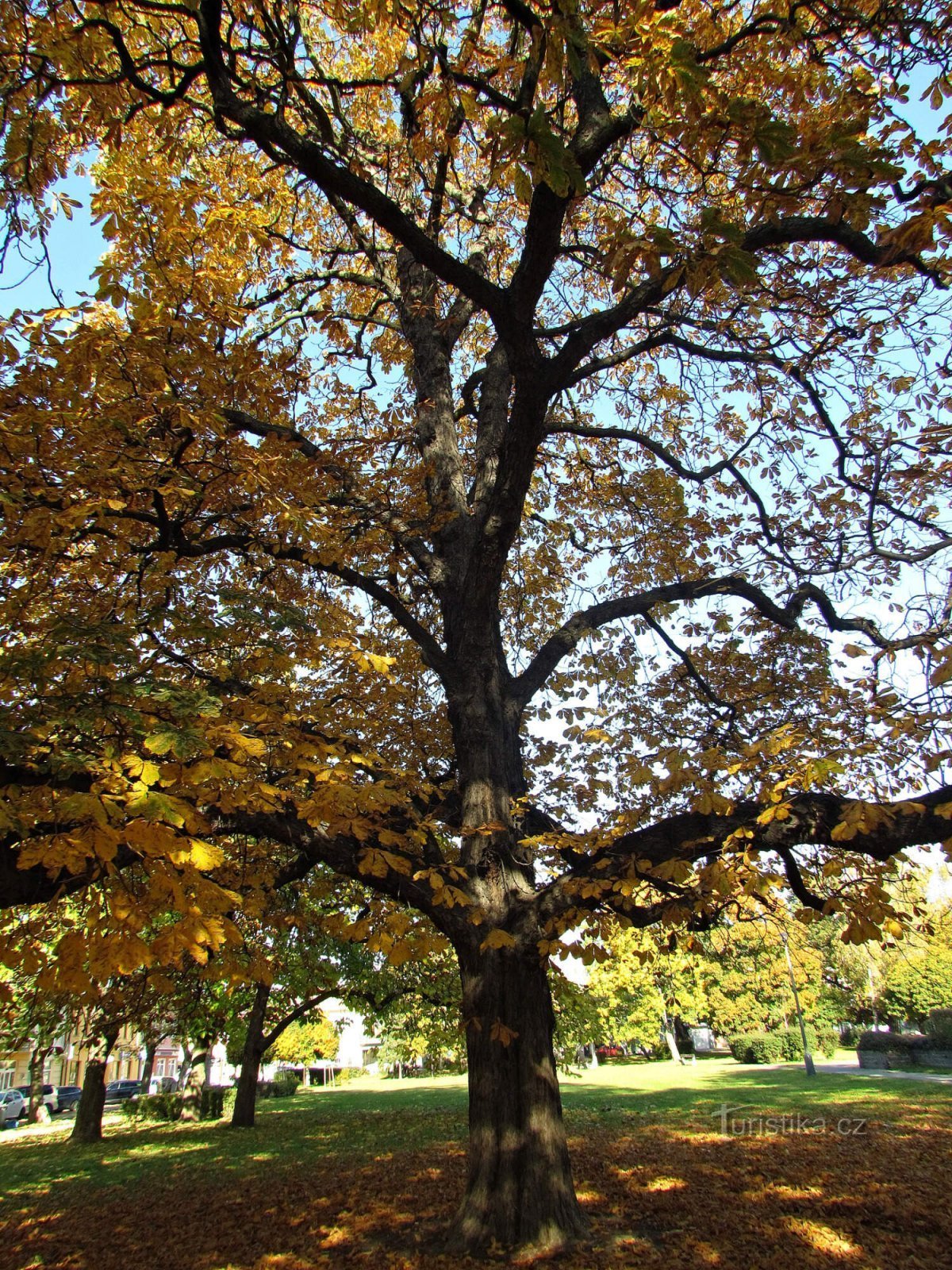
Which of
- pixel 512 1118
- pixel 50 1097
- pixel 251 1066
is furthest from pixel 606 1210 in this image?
pixel 50 1097

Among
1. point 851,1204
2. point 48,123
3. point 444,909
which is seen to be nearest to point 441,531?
point 444,909

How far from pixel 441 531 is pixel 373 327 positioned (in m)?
4.68

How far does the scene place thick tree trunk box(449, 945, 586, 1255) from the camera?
512 centimetres

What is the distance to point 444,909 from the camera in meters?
5.75

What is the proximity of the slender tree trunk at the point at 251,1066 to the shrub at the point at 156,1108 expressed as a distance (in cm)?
561

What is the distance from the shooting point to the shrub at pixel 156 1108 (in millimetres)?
21109

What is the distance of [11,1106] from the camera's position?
2692cm

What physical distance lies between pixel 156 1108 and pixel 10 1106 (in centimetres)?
979

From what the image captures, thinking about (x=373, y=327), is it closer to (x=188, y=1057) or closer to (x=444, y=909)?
(x=444, y=909)

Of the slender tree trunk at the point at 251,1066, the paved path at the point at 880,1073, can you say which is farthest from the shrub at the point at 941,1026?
the slender tree trunk at the point at 251,1066

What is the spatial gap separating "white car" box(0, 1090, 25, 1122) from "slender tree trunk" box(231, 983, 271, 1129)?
1562 cm

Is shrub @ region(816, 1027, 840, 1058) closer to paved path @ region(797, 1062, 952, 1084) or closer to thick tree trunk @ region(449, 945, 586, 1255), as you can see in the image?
paved path @ region(797, 1062, 952, 1084)

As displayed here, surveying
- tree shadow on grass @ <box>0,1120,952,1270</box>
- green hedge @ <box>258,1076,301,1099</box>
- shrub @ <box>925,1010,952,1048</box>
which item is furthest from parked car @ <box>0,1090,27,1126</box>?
shrub @ <box>925,1010,952,1048</box>

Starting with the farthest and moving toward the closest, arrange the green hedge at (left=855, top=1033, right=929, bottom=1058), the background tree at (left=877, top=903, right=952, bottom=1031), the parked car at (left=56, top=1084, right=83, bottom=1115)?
the parked car at (left=56, top=1084, right=83, bottom=1115) → the background tree at (left=877, top=903, right=952, bottom=1031) → the green hedge at (left=855, top=1033, right=929, bottom=1058)
